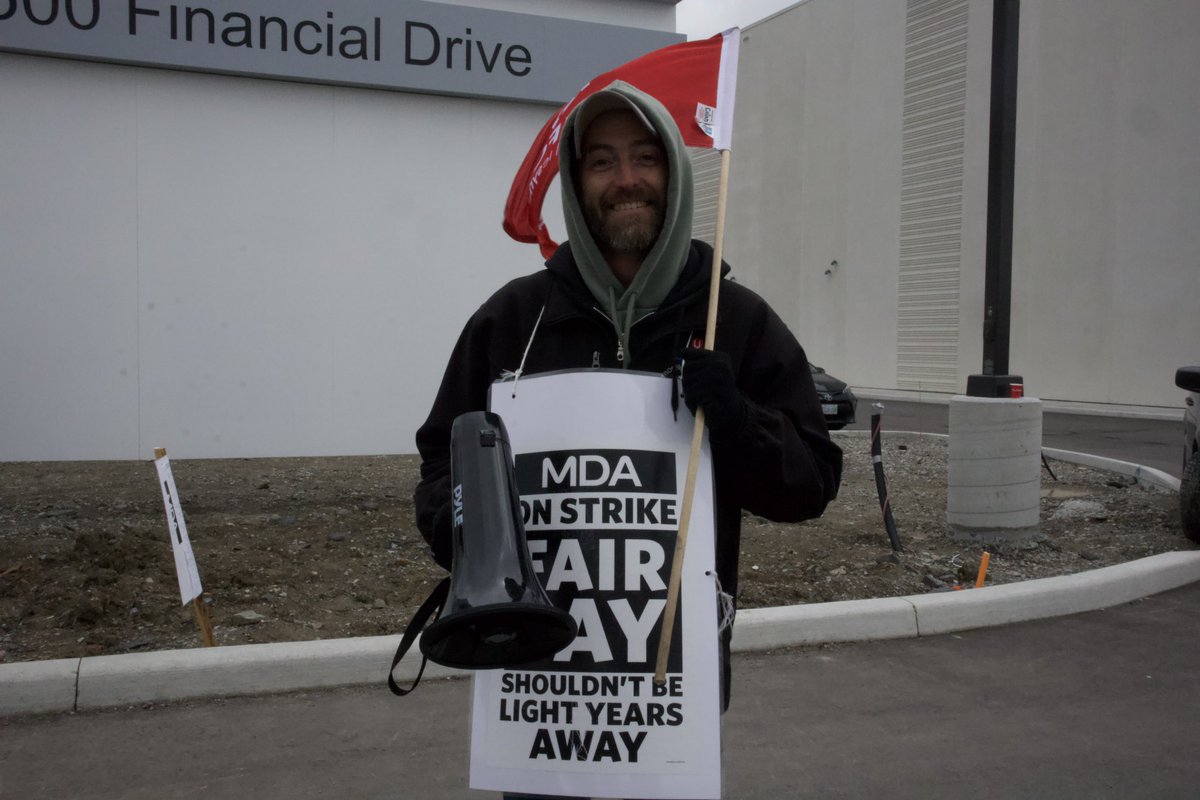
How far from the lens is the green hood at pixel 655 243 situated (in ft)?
7.17

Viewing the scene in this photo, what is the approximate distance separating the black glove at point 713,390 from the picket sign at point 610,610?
0.26 feet

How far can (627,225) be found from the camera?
87.7 inches

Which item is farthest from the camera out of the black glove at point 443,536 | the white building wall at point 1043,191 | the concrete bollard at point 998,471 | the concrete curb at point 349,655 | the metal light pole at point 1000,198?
the white building wall at point 1043,191

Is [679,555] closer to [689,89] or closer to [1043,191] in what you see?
[689,89]

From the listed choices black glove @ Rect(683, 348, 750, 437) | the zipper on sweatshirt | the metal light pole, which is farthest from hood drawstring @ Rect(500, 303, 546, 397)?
the metal light pole

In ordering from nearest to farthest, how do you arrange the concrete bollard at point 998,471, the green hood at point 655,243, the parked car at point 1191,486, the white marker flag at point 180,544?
the green hood at point 655,243
the white marker flag at point 180,544
the concrete bollard at point 998,471
the parked car at point 1191,486

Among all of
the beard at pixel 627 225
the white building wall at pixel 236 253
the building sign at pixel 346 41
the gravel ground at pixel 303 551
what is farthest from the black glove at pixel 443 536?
the building sign at pixel 346 41

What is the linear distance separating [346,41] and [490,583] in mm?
7438

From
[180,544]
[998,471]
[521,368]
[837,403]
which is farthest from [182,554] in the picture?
[837,403]

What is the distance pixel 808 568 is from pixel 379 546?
2.90 meters

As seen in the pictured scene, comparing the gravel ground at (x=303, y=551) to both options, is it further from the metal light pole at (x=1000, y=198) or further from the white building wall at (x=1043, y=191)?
the white building wall at (x=1043, y=191)

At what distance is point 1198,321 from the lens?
22.6m

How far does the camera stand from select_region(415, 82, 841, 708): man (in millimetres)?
2203

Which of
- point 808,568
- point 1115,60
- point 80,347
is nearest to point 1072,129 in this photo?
point 1115,60
